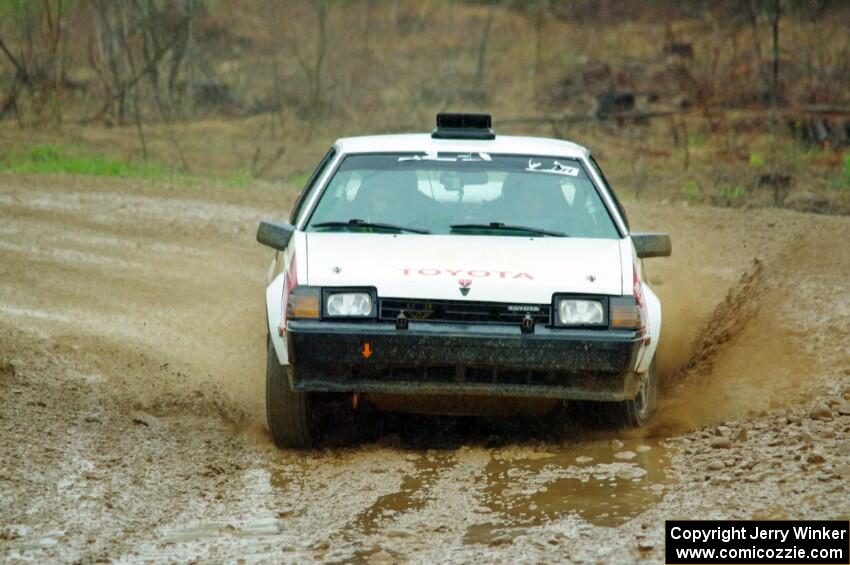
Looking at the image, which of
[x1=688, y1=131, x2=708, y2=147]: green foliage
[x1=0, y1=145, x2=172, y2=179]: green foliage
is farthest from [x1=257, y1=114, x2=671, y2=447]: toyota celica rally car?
[x1=688, y1=131, x2=708, y2=147]: green foliage

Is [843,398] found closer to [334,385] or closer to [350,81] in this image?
[334,385]

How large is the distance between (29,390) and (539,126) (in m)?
14.7

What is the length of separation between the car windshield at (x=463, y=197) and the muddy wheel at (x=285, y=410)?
0.89 m

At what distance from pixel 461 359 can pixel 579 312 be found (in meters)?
0.60

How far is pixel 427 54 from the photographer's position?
95.7 ft

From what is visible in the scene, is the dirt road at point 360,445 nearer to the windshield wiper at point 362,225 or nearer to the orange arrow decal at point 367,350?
the orange arrow decal at point 367,350

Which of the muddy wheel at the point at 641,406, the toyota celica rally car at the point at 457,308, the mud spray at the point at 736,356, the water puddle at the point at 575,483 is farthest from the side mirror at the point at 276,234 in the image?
the mud spray at the point at 736,356

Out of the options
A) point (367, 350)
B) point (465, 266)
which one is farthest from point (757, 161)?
point (367, 350)

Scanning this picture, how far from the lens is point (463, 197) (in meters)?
7.47

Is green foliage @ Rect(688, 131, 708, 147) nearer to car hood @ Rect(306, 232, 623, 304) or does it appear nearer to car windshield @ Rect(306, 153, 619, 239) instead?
car windshield @ Rect(306, 153, 619, 239)

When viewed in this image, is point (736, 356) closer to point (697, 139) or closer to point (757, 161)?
point (757, 161)

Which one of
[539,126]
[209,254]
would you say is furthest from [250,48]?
[209,254]

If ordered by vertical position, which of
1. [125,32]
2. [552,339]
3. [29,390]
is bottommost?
[29,390]

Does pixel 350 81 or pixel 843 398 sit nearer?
pixel 843 398
